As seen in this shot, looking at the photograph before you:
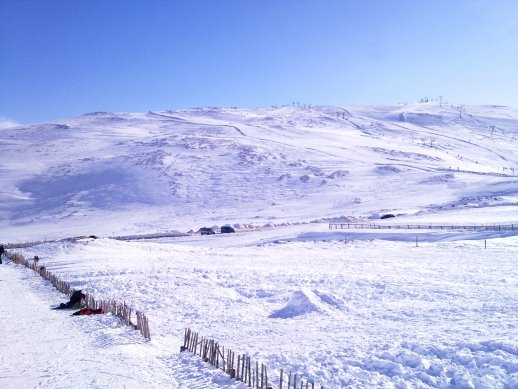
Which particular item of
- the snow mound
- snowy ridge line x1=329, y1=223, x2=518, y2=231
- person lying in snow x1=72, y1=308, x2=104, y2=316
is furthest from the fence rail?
person lying in snow x1=72, y1=308, x2=104, y2=316

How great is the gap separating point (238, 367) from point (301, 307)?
788cm

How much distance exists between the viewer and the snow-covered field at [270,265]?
12.2 metres

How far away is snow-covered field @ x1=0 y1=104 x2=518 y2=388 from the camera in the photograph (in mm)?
12195

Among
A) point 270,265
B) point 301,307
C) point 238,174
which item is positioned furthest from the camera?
point 238,174

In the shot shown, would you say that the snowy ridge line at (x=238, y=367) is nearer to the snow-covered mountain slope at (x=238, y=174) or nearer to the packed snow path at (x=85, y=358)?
the packed snow path at (x=85, y=358)

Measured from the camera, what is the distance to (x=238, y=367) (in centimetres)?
1134

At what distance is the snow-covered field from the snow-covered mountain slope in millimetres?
666

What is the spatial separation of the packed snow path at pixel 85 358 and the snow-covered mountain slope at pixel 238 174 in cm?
5251

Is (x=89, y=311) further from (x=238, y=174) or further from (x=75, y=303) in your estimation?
(x=238, y=174)

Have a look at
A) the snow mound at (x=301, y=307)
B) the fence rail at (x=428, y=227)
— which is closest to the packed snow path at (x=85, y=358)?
the snow mound at (x=301, y=307)

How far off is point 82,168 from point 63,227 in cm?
3680

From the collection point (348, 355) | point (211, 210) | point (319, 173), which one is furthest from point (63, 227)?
point (348, 355)

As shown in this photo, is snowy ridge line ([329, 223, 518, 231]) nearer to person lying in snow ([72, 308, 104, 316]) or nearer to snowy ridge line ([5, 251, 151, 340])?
snowy ridge line ([5, 251, 151, 340])

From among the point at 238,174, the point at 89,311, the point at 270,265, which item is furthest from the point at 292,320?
the point at 238,174
